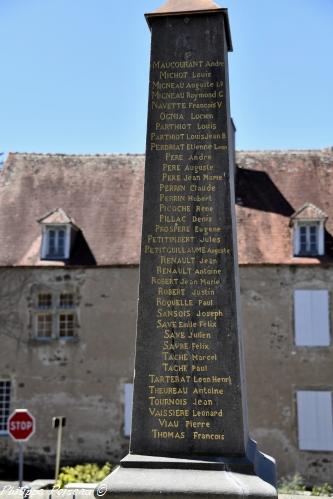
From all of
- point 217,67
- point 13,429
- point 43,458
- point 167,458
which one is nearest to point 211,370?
point 167,458

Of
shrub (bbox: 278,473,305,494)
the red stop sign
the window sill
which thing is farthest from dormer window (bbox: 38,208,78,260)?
shrub (bbox: 278,473,305,494)

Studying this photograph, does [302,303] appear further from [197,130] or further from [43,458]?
[197,130]

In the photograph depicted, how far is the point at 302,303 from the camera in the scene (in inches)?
622

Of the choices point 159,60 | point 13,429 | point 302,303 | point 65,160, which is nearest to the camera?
point 159,60

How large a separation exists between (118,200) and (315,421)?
8367 mm

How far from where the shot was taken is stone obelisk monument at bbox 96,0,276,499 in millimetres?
5609

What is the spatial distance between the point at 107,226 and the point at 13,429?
Answer: 7504 mm

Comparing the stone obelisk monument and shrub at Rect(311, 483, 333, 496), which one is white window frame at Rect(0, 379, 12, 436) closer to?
shrub at Rect(311, 483, 333, 496)

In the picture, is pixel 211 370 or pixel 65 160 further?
pixel 65 160

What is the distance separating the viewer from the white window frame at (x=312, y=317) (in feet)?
51.2

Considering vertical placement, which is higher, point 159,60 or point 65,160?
point 65,160

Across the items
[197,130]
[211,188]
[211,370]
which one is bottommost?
[211,370]

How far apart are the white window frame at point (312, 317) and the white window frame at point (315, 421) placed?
1326mm

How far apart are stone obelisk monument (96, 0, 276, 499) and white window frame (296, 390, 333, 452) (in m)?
9.73
